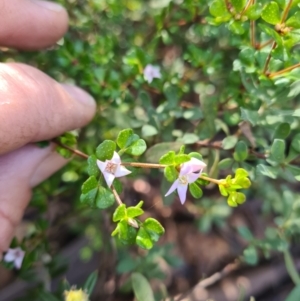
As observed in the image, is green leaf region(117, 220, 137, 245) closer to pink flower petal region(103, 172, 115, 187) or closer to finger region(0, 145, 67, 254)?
pink flower petal region(103, 172, 115, 187)

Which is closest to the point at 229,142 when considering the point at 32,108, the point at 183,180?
the point at 183,180

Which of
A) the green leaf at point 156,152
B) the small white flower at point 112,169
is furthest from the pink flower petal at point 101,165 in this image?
the green leaf at point 156,152

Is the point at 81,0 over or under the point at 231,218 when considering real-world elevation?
over

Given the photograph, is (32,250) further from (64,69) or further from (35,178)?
(64,69)

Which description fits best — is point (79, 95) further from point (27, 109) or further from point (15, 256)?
point (15, 256)

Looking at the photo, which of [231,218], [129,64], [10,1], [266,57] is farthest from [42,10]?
[231,218]

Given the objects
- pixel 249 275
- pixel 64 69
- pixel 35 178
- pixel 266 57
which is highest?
pixel 266 57

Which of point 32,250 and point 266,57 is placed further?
point 32,250
